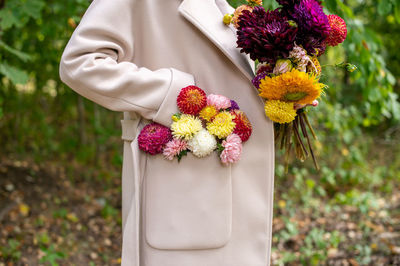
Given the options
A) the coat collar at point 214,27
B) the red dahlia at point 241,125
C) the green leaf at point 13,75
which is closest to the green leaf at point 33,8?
the green leaf at point 13,75

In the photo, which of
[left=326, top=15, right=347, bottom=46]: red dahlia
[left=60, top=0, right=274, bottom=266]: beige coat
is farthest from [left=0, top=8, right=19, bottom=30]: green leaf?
[left=326, top=15, right=347, bottom=46]: red dahlia

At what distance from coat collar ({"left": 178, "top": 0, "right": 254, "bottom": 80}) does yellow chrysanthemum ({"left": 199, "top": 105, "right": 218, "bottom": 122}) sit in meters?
0.19

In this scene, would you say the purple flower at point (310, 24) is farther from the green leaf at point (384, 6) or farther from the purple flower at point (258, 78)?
the green leaf at point (384, 6)

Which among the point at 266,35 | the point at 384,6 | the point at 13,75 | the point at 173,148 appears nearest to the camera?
the point at 266,35

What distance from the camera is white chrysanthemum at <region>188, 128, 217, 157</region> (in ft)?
4.09

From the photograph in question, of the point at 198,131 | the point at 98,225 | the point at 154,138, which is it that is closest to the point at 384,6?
the point at 198,131

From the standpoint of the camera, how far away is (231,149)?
4.14 feet

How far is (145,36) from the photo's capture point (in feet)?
4.38

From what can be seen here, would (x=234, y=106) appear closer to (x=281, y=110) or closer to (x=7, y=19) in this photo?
(x=281, y=110)

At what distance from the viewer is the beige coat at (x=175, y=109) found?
48.8 inches

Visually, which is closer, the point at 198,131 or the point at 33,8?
the point at 198,131

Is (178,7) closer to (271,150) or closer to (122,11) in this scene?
(122,11)

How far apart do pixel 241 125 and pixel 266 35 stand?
32 centimetres

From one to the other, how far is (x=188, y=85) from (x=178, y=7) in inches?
11.3
